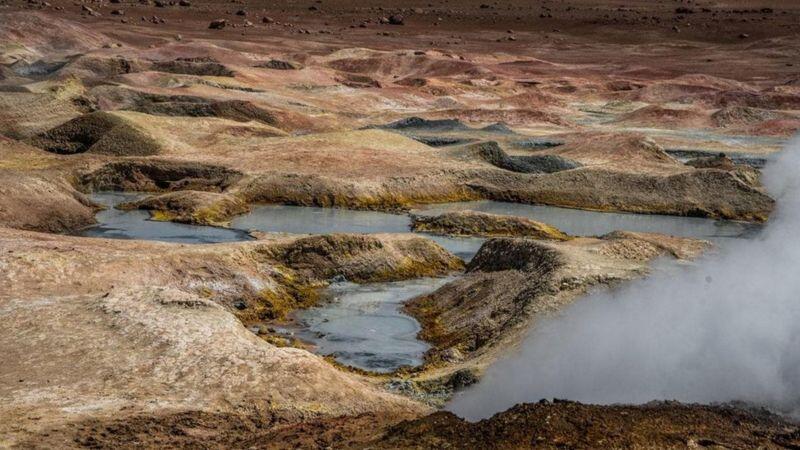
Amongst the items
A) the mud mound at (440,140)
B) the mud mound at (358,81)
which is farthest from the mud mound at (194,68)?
the mud mound at (440,140)

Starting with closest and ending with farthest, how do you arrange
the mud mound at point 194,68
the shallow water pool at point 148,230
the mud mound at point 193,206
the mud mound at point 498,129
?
the shallow water pool at point 148,230, the mud mound at point 193,206, the mud mound at point 498,129, the mud mound at point 194,68

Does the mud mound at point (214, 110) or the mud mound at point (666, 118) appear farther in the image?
the mud mound at point (666, 118)

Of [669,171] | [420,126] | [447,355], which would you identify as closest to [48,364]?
[447,355]

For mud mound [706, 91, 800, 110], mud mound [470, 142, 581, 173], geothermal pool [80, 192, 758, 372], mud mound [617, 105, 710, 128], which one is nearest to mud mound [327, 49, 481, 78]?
mud mound [706, 91, 800, 110]

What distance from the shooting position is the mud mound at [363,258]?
24.3 meters

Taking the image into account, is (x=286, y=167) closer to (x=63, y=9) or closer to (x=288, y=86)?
(x=288, y=86)

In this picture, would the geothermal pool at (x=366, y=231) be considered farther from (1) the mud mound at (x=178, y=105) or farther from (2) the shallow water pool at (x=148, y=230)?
(1) the mud mound at (x=178, y=105)

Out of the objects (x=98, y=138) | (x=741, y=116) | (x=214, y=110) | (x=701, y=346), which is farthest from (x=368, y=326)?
(x=741, y=116)

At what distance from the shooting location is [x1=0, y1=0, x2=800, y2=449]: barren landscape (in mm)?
13172

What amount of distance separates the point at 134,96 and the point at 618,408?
135 feet

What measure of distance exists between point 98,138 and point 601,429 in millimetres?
31486

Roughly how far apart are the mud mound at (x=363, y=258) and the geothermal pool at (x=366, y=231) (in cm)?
44

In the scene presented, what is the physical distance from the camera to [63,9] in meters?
107

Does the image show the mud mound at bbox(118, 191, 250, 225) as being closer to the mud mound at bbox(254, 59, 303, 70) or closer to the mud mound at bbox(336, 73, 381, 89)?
the mud mound at bbox(336, 73, 381, 89)
